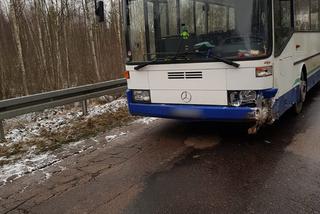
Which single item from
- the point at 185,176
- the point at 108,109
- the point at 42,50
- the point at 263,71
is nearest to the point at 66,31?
the point at 42,50

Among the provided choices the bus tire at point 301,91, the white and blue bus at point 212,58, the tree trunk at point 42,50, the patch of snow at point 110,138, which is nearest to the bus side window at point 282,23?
the white and blue bus at point 212,58

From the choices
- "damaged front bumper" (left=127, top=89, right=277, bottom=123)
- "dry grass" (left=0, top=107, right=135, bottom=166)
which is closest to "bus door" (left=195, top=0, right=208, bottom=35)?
"damaged front bumper" (left=127, top=89, right=277, bottom=123)

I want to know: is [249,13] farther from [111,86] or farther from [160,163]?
[111,86]

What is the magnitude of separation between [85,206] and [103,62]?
66.1 feet

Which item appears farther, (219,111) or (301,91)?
(301,91)

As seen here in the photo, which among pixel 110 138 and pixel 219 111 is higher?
pixel 219 111

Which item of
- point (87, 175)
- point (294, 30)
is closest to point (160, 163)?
point (87, 175)

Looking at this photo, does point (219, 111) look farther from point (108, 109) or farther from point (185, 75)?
point (108, 109)

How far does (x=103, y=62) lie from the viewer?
76.8 ft

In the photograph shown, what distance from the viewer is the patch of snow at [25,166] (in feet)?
16.4

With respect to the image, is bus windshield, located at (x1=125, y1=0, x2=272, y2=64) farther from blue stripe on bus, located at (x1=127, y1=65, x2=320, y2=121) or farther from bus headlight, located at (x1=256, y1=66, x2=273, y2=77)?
blue stripe on bus, located at (x1=127, y1=65, x2=320, y2=121)

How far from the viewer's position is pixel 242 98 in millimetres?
5387

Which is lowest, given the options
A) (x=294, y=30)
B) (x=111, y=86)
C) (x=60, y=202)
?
(x=60, y=202)

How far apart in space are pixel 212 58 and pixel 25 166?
325 cm
